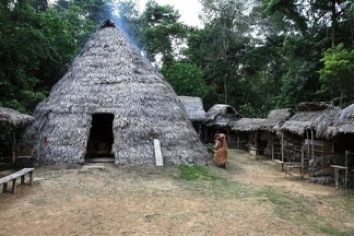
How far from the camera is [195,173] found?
40.6ft

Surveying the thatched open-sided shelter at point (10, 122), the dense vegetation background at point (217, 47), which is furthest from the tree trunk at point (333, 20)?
the thatched open-sided shelter at point (10, 122)

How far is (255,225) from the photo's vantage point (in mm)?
7281

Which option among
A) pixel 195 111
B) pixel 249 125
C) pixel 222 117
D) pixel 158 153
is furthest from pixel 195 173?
Answer: pixel 222 117

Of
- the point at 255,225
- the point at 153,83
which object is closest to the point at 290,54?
the point at 153,83

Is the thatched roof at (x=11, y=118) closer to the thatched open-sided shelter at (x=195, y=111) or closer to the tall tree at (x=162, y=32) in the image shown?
the thatched open-sided shelter at (x=195, y=111)

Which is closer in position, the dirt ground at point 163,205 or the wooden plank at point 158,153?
the dirt ground at point 163,205

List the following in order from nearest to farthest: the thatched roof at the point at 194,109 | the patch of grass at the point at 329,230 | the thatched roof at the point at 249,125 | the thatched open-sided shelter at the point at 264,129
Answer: the patch of grass at the point at 329,230 < the thatched open-sided shelter at the point at 264,129 < the thatched roof at the point at 249,125 < the thatched roof at the point at 194,109

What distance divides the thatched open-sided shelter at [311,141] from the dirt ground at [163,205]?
32.4 inches

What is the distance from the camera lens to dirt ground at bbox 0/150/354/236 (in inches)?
274

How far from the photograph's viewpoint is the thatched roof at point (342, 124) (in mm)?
11273

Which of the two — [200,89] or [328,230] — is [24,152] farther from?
[200,89]

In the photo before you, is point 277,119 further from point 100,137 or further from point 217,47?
point 217,47

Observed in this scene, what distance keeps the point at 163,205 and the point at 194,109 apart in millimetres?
18296

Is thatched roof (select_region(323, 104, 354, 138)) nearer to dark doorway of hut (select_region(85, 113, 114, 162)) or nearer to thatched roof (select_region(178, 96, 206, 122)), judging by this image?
dark doorway of hut (select_region(85, 113, 114, 162))
